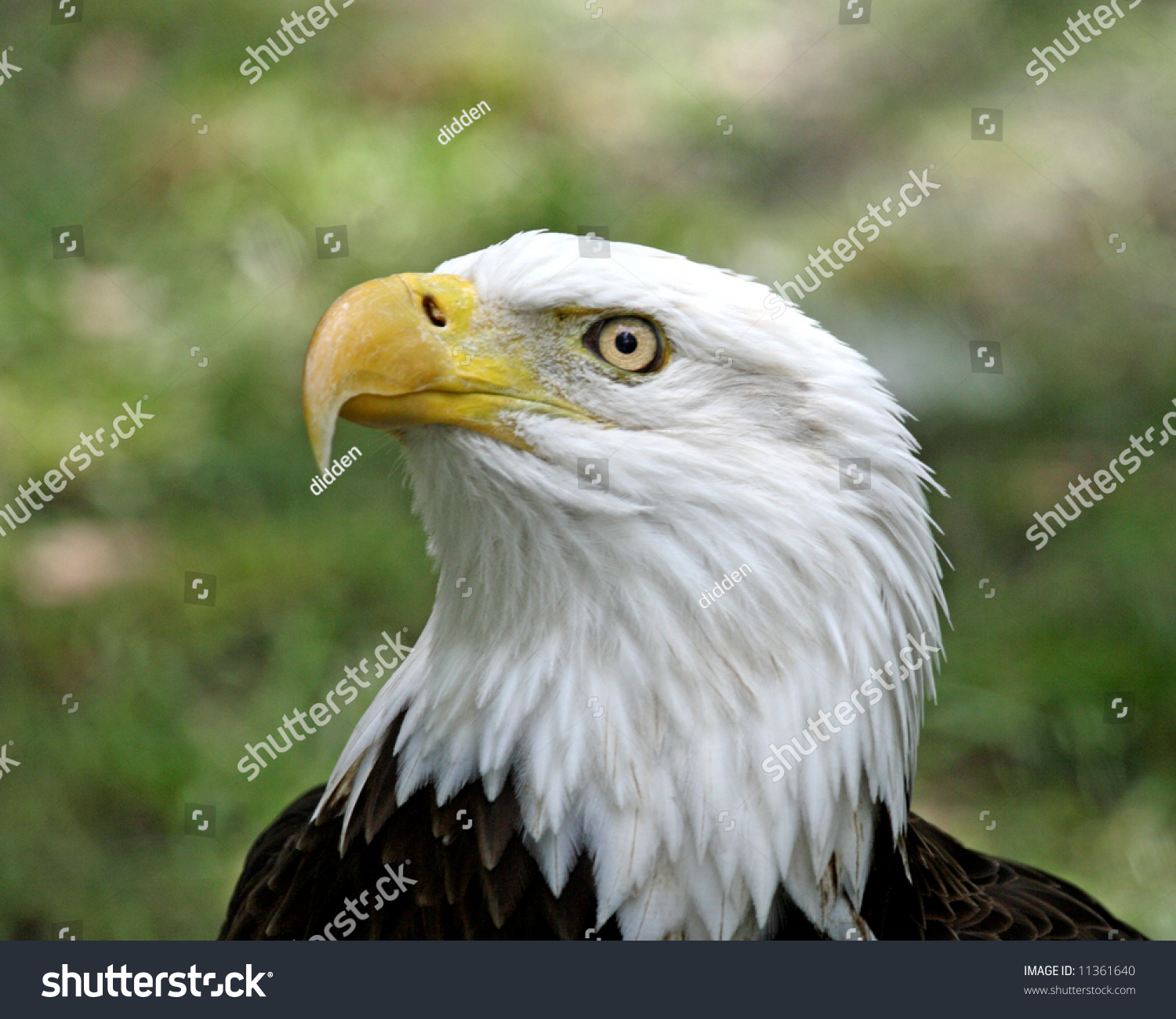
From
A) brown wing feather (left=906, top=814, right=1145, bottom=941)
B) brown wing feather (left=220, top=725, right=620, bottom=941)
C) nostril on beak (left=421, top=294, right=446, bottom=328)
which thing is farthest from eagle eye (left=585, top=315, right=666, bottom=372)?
brown wing feather (left=906, top=814, right=1145, bottom=941)

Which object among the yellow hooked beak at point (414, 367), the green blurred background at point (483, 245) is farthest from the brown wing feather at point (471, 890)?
the green blurred background at point (483, 245)

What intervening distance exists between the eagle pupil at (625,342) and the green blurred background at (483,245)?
4.75ft

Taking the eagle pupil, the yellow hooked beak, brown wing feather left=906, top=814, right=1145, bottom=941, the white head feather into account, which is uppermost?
the yellow hooked beak

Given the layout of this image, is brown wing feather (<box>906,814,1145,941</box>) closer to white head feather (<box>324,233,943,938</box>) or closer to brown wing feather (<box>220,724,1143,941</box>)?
brown wing feather (<box>220,724,1143,941</box>)

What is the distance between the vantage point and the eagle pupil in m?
1.29

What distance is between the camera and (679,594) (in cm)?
127

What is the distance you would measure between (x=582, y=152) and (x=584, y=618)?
81.5 inches

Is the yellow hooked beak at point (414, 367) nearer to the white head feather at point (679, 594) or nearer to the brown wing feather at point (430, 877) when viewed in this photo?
the white head feather at point (679, 594)

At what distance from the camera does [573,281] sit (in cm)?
127

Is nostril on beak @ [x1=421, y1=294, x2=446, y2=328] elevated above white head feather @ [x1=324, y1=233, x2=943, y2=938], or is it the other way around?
nostril on beak @ [x1=421, y1=294, x2=446, y2=328]

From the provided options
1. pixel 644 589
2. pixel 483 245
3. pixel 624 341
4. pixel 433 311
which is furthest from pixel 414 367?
pixel 483 245

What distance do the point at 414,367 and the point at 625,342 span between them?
221mm

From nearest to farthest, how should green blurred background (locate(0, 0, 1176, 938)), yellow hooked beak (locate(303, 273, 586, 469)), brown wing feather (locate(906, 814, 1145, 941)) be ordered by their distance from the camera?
yellow hooked beak (locate(303, 273, 586, 469)) → brown wing feather (locate(906, 814, 1145, 941)) → green blurred background (locate(0, 0, 1176, 938))
